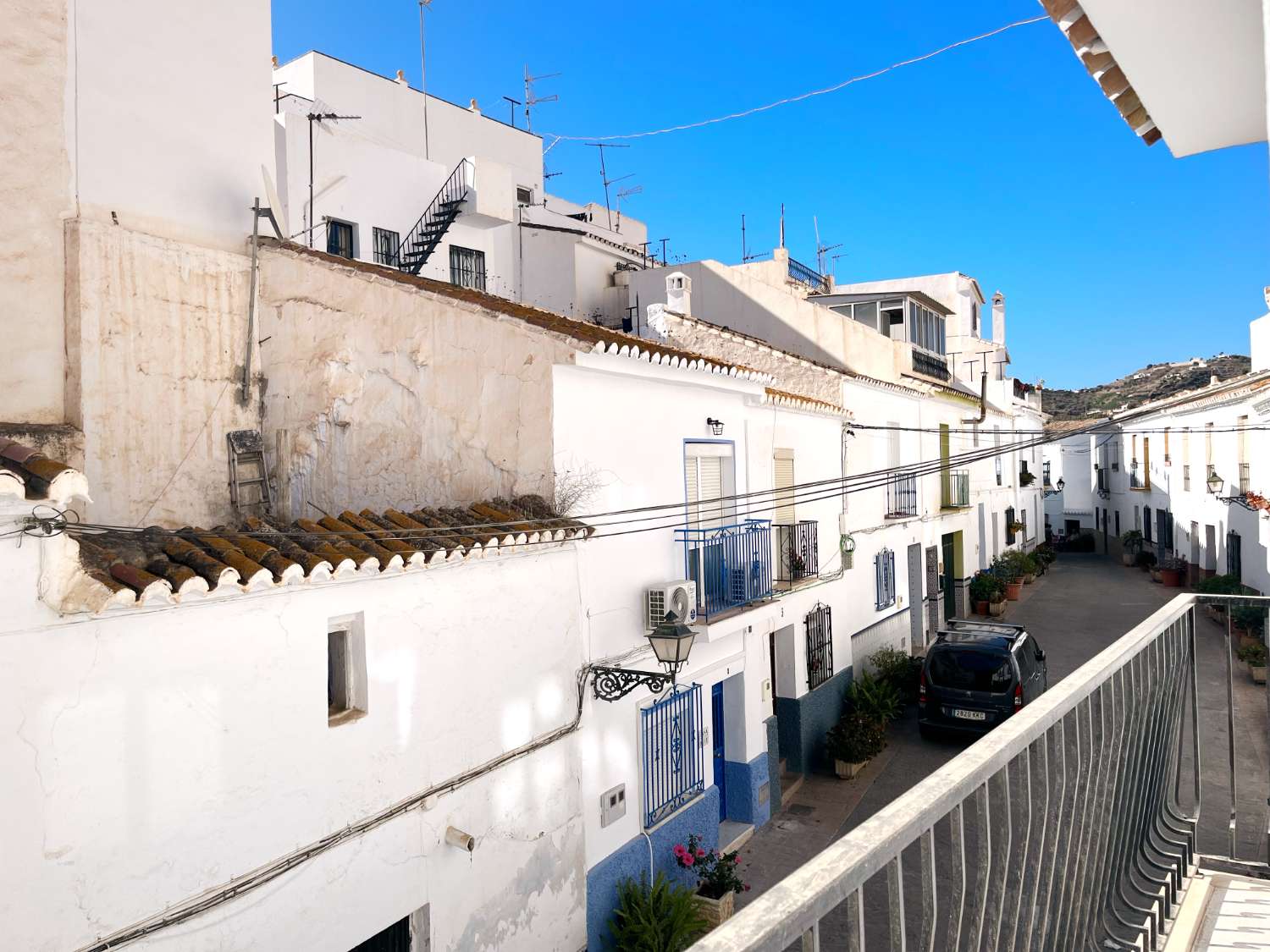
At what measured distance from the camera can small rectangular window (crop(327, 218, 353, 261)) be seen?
14.5 meters

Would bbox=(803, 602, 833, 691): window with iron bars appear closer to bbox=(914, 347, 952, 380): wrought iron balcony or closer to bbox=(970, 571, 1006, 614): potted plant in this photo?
bbox=(914, 347, 952, 380): wrought iron balcony

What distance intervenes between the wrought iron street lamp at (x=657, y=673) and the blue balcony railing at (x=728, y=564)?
148 centimetres

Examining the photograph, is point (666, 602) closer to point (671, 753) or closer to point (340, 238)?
point (671, 753)

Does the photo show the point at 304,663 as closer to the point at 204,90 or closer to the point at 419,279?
the point at 419,279

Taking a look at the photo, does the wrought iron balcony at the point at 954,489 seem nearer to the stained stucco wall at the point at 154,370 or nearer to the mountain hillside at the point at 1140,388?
the stained stucco wall at the point at 154,370

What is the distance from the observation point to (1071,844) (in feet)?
6.91

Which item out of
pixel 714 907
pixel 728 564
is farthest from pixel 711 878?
pixel 728 564

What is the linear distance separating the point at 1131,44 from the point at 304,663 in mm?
5027

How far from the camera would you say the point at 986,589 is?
75.5 ft

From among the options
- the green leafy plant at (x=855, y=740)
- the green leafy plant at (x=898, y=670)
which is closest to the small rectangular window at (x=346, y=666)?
the green leafy plant at (x=855, y=740)

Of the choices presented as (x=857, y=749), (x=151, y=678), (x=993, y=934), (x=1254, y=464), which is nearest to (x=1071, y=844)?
(x=993, y=934)

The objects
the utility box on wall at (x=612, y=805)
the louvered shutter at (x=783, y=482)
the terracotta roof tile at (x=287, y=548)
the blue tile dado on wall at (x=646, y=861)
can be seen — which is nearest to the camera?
the terracotta roof tile at (x=287, y=548)

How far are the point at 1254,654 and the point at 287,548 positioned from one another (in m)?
16.1

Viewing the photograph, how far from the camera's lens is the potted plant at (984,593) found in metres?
22.9
